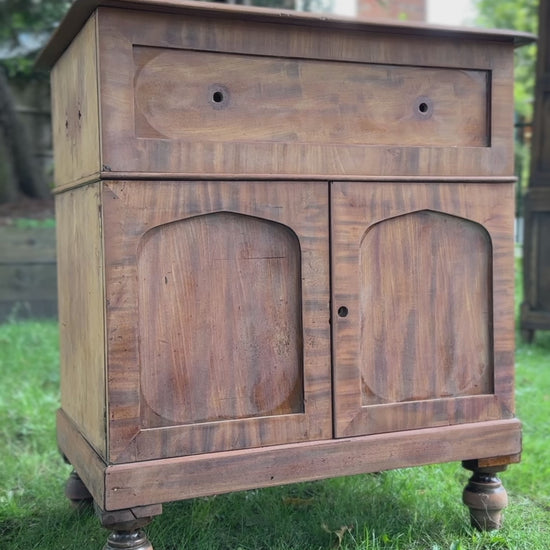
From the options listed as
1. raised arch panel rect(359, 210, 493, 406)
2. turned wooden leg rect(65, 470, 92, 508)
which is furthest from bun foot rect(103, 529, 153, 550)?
raised arch panel rect(359, 210, 493, 406)

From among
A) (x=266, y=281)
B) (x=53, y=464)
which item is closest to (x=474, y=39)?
(x=266, y=281)

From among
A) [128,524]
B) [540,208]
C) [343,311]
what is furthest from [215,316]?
[540,208]

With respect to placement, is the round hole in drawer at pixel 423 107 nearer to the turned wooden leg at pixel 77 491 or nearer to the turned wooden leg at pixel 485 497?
the turned wooden leg at pixel 485 497

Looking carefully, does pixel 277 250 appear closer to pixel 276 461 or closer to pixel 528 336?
pixel 276 461

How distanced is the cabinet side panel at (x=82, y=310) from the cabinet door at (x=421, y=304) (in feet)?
1.91

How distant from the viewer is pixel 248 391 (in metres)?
1.87

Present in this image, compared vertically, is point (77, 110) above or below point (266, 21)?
below

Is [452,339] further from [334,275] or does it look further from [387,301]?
[334,275]

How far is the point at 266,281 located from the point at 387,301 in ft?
1.12

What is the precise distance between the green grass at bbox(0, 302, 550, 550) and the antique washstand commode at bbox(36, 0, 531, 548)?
0.56ft

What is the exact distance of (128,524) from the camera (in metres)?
1.77

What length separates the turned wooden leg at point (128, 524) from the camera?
175 cm

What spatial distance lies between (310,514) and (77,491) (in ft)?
2.32

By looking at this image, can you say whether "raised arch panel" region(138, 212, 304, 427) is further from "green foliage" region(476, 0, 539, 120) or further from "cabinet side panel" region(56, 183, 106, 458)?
"green foliage" region(476, 0, 539, 120)
